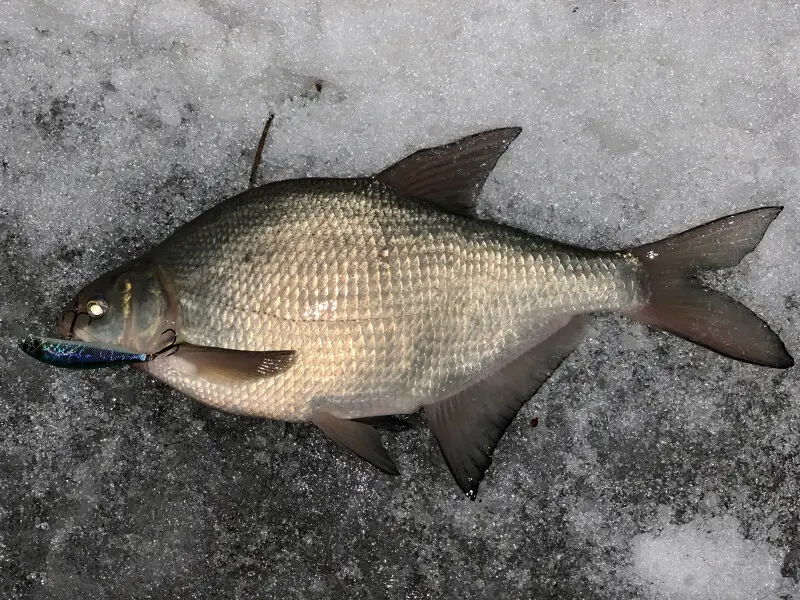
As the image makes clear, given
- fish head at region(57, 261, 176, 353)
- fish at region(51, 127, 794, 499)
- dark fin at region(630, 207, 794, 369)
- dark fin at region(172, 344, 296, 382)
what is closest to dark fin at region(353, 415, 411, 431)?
fish at region(51, 127, 794, 499)

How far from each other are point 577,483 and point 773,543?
2.02 ft

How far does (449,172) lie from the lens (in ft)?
5.53

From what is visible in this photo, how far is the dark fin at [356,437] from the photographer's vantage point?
1.68m

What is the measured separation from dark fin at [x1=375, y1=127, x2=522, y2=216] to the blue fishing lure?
2.67 ft

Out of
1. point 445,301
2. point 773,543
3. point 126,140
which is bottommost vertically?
point 773,543

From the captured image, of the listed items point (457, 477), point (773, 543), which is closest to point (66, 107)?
point (457, 477)

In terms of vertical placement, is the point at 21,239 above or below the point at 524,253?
below

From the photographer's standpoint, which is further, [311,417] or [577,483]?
[577,483]

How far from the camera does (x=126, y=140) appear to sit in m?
1.94

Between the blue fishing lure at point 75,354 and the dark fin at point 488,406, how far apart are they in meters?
0.82

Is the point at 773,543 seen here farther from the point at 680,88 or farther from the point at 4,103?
the point at 4,103

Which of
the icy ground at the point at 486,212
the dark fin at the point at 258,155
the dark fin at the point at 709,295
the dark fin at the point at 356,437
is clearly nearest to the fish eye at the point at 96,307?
the icy ground at the point at 486,212

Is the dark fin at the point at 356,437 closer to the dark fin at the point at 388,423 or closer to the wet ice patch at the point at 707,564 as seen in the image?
the dark fin at the point at 388,423

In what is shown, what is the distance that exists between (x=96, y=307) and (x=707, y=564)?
75.4 inches
